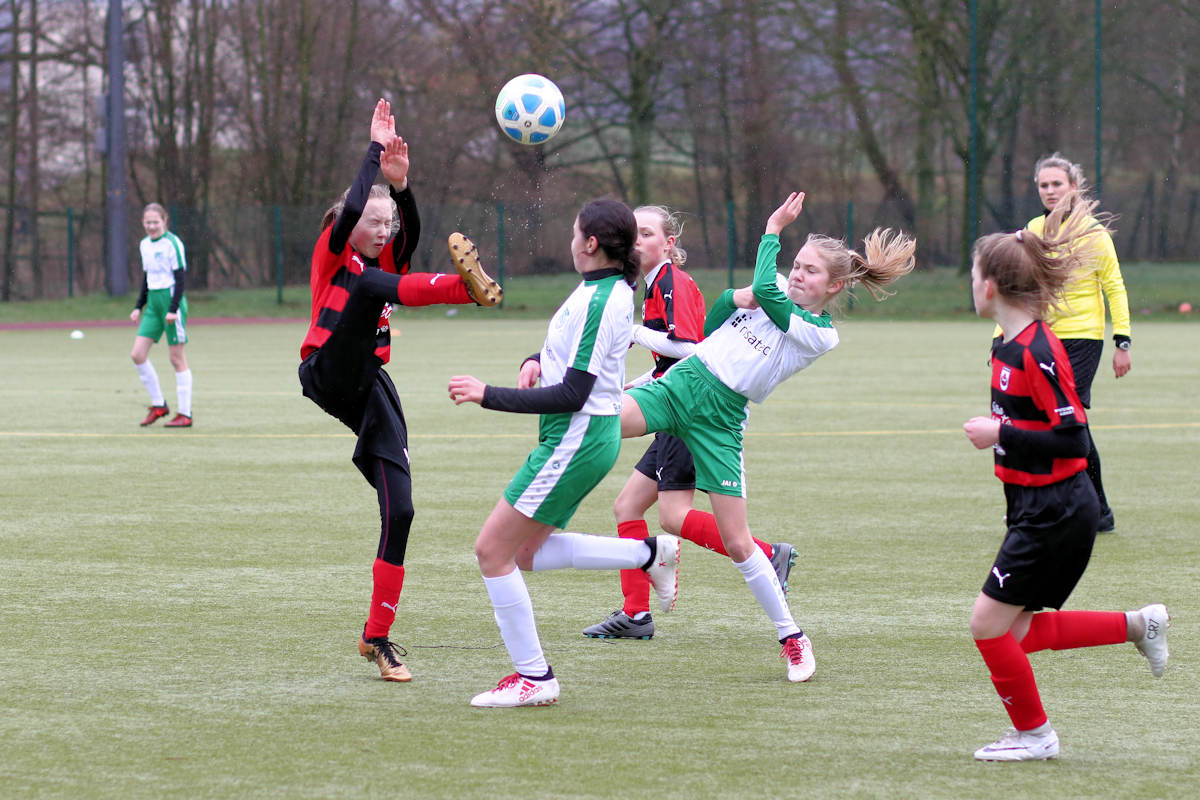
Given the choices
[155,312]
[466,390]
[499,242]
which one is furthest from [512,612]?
[499,242]

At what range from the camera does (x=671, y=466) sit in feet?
20.5

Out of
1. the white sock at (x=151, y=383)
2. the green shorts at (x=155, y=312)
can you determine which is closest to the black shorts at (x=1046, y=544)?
the white sock at (x=151, y=383)

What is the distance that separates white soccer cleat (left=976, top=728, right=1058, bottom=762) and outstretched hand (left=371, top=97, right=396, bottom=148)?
2.97 metres

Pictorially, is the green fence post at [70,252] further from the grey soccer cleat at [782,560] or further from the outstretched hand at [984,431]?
the outstretched hand at [984,431]

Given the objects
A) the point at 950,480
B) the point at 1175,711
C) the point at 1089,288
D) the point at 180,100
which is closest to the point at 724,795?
the point at 1175,711

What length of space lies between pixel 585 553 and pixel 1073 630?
65.7 inches

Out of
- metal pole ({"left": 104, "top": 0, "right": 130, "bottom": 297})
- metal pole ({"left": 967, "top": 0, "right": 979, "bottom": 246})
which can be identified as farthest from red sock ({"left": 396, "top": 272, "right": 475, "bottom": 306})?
metal pole ({"left": 967, "top": 0, "right": 979, "bottom": 246})

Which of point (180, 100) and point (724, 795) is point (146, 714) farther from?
point (180, 100)

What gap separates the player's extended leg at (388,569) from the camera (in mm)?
5367

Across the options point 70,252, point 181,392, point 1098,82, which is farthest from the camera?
point 70,252

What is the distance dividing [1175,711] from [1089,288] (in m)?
4.13

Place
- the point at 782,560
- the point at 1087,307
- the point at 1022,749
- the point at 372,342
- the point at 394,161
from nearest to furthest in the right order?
the point at 1022,749 → the point at 372,342 → the point at 394,161 → the point at 782,560 → the point at 1087,307

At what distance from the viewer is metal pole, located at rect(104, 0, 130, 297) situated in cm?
3306

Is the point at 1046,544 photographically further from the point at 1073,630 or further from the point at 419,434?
the point at 419,434
